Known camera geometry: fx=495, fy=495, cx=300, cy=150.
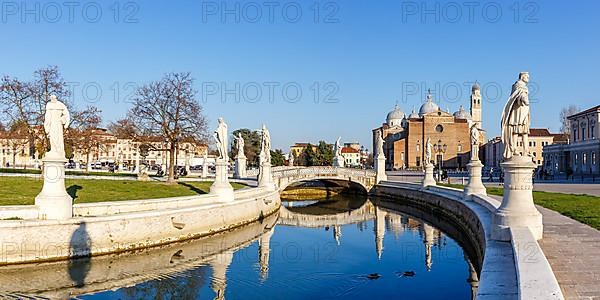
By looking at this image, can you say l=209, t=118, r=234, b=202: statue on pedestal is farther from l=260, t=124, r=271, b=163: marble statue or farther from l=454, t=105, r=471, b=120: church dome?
l=454, t=105, r=471, b=120: church dome

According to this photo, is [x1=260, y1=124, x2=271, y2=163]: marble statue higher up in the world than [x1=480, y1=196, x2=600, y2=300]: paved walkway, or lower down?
higher up

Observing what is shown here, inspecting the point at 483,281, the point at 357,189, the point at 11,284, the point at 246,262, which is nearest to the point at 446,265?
the point at 246,262

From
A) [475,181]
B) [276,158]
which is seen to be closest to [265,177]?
[475,181]

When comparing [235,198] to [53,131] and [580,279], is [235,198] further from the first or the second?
[580,279]

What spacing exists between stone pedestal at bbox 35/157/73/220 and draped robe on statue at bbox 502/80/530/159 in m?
11.6

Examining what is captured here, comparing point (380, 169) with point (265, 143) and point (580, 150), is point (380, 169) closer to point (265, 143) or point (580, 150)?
point (265, 143)

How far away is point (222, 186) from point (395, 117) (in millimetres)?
102320

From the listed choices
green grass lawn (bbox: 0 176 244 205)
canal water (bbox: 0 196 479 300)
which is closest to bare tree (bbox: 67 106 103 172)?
green grass lawn (bbox: 0 176 244 205)

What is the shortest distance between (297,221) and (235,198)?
6648 mm

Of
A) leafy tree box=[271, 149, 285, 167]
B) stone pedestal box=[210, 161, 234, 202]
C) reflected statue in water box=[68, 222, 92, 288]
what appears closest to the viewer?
reflected statue in water box=[68, 222, 92, 288]

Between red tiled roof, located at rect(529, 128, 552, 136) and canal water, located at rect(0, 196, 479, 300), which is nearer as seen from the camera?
canal water, located at rect(0, 196, 479, 300)

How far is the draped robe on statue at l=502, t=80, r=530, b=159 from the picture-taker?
9992 millimetres

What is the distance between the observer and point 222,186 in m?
21.1

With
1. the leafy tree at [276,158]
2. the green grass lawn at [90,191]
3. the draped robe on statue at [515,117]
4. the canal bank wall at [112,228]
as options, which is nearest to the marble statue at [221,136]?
the canal bank wall at [112,228]
